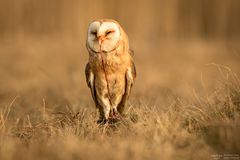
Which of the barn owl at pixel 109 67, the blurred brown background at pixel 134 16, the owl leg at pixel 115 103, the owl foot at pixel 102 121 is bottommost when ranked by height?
the owl foot at pixel 102 121

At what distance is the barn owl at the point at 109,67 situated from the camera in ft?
18.7

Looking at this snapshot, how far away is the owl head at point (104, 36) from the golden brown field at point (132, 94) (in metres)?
0.63

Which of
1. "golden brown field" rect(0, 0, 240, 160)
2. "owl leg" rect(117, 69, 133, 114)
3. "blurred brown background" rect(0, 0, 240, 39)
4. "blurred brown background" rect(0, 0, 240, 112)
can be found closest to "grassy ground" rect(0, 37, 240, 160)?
"golden brown field" rect(0, 0, 240, 160)

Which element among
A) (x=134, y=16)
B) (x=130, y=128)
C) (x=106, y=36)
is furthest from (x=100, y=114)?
(x=134, y=16)

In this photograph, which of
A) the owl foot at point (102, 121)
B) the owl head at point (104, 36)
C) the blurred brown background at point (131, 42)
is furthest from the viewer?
the blurred brown background at point (131, 42)

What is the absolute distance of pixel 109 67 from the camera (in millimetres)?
5852

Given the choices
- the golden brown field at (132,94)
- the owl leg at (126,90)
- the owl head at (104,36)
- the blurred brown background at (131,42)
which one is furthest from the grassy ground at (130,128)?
the blurred brown background at (131,42)

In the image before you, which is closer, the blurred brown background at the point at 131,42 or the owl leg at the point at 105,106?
the owl leg at the point at 105,106

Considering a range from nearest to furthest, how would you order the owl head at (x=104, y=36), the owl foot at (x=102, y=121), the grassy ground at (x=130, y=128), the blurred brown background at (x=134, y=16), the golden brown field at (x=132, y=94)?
the grassy ground at (x=130, y=128)
the golden brown field at (x=132, y=94)
the owl head at (x=104, y=36)
the owl foot at (x=102, y=121)
the blurred brown background at (x=134, y=16)

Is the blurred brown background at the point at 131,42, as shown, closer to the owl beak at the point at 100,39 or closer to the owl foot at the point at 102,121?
the owl foot at the point at 102,121

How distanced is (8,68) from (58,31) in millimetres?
4392

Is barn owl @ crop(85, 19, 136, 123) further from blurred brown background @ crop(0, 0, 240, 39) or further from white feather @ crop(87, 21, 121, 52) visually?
blurred brown background @ crop(0, 0, 240, 39)

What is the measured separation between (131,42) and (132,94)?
641cm

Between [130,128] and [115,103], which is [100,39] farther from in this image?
[130,128]
